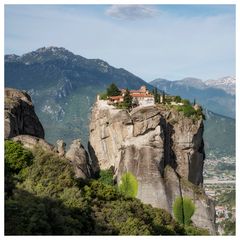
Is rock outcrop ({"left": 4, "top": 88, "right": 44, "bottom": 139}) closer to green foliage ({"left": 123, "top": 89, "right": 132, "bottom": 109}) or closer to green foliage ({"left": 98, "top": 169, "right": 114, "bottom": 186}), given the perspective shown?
green foliage ({"left": 98, "top": 169, "right": 114, "bottom": 186})

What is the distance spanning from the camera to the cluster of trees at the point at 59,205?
669 inches

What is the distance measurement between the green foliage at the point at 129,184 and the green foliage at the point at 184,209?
2.78 metres

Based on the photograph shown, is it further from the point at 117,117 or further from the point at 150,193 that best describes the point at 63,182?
the point at 117,117

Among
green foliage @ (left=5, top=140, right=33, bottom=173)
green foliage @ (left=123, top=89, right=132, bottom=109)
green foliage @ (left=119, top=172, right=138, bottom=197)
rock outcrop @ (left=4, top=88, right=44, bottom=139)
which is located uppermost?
green foliage @ (left=123, top=89, right=132, bottom=109)

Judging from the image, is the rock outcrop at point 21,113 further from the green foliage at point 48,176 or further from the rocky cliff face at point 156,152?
the green foliage at point 48,176

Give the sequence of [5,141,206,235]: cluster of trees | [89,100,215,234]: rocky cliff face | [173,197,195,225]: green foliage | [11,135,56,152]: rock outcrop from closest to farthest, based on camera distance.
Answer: [5,141,206,235]: cluster of trees
[11,135,56,152]: rock outcrop
[173,197,195,225]: green foliage
[89,100,215,234]: rocky cliff face

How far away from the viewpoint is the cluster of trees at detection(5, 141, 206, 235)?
16984 mm

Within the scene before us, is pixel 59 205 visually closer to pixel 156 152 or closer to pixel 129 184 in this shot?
pixel 129 184

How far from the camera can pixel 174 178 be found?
42156 millimetres

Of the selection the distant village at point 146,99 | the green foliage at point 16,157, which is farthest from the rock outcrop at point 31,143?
the distant village at point 146,99

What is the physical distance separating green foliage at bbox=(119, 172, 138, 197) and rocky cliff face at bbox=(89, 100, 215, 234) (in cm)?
32

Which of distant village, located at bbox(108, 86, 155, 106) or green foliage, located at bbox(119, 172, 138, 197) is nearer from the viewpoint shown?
green foliage, located at bbox(119, 172, 138, 197)

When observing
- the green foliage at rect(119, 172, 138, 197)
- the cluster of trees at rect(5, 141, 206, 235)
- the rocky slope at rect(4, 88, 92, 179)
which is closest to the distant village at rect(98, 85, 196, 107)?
the green foliage at rect(119, 172, 138, 197)

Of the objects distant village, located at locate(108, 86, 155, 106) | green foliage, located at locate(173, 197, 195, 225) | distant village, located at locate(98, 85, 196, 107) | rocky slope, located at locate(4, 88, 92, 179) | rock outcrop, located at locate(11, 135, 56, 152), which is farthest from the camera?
distant village, located at locate(108, 86, 155, 106)
